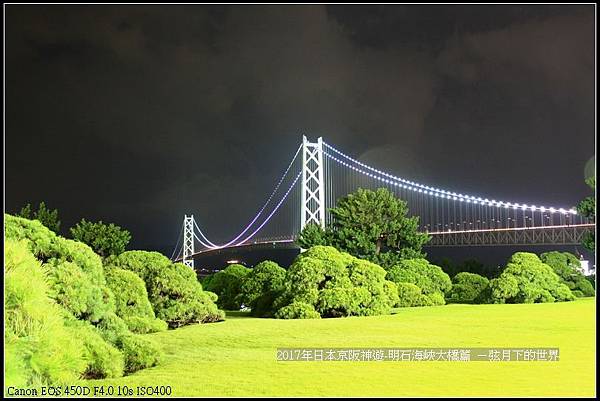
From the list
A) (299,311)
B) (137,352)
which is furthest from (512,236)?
(137,352)

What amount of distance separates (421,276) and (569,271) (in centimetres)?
550

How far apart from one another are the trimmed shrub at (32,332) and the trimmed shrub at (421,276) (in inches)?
383

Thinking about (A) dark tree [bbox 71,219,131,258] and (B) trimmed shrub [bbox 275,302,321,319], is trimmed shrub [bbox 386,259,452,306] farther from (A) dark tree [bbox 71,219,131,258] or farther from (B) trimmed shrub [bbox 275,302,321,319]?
(A) dark tree [bbox 71,219,131,258]

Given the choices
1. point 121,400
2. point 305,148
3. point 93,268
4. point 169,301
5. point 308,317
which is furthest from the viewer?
point 305,148

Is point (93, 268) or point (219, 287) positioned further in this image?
point (219, 287)

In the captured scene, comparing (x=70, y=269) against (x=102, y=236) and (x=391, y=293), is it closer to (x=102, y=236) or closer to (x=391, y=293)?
(x=391, y=293)

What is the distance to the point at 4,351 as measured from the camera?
2.66m

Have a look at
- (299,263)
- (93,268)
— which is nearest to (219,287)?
(299,263)

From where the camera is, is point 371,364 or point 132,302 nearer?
point 371,364

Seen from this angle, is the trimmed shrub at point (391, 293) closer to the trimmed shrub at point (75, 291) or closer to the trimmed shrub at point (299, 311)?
the trimmed shrub at point (299, 311)

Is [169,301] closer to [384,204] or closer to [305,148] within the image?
[384,204]

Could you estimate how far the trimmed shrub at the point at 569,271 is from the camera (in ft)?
50.6

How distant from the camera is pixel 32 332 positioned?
290cm

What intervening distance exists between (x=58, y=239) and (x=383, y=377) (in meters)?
3.03
